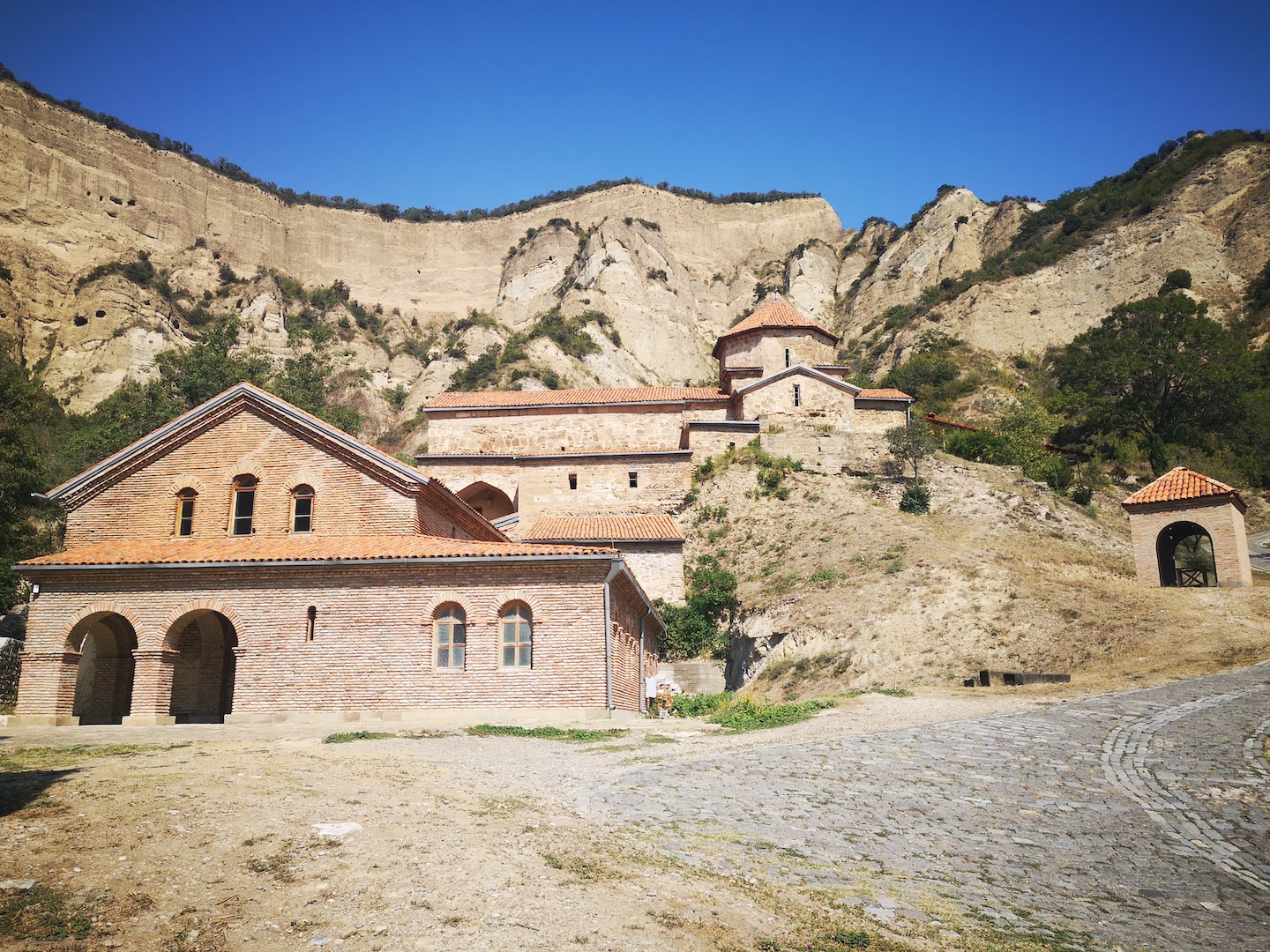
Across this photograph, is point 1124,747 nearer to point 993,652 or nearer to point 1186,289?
point 993,652

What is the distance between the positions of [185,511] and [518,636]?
32.4 feet

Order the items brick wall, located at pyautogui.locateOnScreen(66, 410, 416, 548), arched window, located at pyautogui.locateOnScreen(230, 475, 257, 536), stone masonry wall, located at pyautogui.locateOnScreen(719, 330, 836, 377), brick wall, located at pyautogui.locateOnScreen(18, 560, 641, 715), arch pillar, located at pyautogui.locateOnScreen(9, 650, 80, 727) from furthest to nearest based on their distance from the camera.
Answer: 1. stone masonry wall, located at pyautogui.locateOnScreen(719, 330, 836, 377)
2. arched window, located at pyautogui.locateOnScreen(230, 475, 257, 536)
3. brick wall, located at pyautogui.locateOnScreen(66, 410, 416, 548)
4. brick wall, located at pyautogui.locateOnScreen(18, 560, 641, 715)
5. arch pillar, located at pyautogui.locateOnScreen(9, 650, 80, 727)

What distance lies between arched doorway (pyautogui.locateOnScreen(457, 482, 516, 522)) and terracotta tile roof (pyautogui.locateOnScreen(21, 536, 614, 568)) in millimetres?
22321

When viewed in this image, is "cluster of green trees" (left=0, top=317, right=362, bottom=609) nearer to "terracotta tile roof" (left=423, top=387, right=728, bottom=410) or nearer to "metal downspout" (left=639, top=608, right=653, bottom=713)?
"terracotta tile roof" (left=423, top=387, right=728, bottom=410)

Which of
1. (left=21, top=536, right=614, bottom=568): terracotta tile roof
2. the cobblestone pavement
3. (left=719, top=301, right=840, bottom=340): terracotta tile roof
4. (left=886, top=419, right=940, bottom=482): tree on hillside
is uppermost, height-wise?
(left=719, top=301, right=840, bottom=340): terracotta tile roof

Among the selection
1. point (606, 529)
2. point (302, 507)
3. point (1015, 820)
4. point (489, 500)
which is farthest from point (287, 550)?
point (489, 500)

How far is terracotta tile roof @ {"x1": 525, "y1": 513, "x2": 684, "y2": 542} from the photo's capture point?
1398 inches

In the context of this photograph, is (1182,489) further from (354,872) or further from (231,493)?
(354,872)

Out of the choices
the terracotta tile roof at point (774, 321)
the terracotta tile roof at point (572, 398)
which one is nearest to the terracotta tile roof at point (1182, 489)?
the terracotta tile roof at point (572, 398)

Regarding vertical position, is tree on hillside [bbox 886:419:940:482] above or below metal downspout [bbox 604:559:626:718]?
above

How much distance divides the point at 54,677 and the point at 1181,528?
32.0m

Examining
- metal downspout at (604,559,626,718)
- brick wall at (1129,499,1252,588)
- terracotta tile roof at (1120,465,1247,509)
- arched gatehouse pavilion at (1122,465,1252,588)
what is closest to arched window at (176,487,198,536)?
metal downspout at (604,559,626,718)

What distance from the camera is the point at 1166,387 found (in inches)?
2082

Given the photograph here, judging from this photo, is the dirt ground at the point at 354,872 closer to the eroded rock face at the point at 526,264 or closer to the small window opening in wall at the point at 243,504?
the small window opening in wall at the point at 243,504
